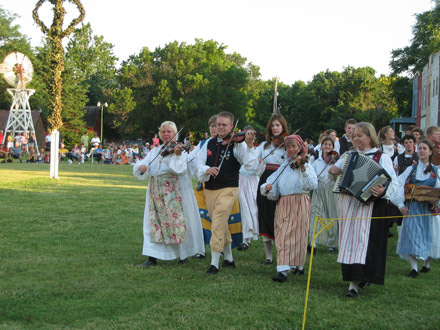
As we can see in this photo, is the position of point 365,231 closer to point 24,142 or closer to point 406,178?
point 406,178

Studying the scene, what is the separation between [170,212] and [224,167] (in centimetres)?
95

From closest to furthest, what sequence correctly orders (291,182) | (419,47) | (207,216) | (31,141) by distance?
(291,182)
(207,216)
(31,141)
(419,47)

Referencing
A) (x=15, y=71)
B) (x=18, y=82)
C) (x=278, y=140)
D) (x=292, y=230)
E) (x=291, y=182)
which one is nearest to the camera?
(x=292, y=230)

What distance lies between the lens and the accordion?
562 centimetres

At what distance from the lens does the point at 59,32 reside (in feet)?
68.1

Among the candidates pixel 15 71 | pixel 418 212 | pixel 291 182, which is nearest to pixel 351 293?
pixel 291 182

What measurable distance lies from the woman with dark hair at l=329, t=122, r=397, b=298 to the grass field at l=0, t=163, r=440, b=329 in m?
0.26

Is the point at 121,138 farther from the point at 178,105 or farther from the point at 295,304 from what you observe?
the point at 295,304

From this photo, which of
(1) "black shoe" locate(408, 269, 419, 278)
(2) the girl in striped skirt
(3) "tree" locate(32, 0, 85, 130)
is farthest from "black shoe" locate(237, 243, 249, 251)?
(3) "tree" locate(32, 0, 85, 130)

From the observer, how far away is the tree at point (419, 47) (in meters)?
52.1

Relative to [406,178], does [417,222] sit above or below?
below

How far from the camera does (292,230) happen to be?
641 cm

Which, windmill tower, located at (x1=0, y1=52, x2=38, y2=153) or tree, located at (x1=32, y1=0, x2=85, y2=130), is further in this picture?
windmill tower, located at (x1=0, y1=52, x2=38, y2=153)

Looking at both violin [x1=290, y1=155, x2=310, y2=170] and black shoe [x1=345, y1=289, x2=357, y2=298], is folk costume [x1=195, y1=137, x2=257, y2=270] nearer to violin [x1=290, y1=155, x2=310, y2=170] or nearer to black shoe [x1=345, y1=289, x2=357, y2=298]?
violin [x1=290, y1=155, x2=310, y2=170]
